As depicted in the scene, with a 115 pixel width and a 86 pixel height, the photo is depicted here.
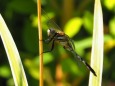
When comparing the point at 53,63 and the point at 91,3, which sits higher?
the point at 91,3

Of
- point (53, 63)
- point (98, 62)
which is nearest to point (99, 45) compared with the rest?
point (98, 62)

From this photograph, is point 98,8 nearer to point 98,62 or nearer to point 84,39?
point 98,62

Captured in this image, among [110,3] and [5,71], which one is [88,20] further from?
[5,71]

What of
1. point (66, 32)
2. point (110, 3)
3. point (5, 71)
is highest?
point (110, 3)

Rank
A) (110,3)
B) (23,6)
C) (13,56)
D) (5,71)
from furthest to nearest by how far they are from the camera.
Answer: (5,71) → (23,6) → (110,3) → (13,56)

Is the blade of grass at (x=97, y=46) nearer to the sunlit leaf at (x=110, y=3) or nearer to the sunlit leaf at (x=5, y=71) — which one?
the sunlit leaf at (x=110, y=3)

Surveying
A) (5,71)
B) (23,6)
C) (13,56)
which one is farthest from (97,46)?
(5,71)

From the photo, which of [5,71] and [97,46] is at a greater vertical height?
[97,46]

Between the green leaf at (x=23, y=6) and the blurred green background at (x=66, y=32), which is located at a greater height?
the green leaf at (x=23, y=6)

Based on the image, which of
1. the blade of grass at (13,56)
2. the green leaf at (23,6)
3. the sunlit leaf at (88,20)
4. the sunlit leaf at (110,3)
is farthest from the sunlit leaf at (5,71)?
the blade of grass at (13,56)
